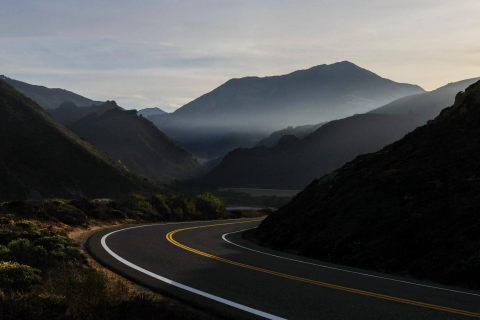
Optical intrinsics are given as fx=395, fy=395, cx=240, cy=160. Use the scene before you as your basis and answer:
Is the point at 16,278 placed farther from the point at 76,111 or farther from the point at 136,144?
the point at 76,111

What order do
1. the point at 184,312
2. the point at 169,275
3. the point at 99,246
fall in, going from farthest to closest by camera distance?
the point at 99,246 < the point at 169,275 < the point at 184,312

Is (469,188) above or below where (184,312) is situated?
above

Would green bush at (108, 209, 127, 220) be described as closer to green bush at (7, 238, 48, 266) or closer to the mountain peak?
green bush at (7, 238, 48, 266)

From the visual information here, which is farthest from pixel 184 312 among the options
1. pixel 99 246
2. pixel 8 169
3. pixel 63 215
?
pixel 8 169

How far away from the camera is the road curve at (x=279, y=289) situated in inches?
280

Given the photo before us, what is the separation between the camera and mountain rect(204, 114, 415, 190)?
118812 millimetres

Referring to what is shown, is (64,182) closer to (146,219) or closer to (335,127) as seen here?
(146,219)

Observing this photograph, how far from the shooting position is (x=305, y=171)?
12069 cm

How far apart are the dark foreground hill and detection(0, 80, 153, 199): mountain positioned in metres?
47.0

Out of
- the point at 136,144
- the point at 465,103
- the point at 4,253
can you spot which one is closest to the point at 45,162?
the point at 4,253

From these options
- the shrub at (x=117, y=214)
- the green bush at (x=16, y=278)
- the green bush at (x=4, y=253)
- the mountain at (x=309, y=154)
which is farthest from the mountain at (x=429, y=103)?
the green bush at (x=16, y=278)

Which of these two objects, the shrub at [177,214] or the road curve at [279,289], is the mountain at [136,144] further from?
the road curve at [279,289]

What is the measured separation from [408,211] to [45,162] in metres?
63.6

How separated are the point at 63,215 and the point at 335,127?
390 feet
